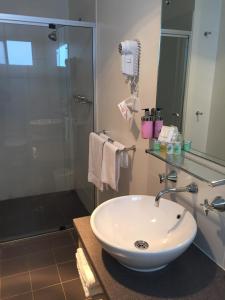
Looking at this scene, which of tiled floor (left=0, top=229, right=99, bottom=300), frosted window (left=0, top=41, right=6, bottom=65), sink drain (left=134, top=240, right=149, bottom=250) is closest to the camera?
sink drain (left=134, top=240, right=149, bottom=250)

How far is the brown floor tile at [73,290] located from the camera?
1.82m

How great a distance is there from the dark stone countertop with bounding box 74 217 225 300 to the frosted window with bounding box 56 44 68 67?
7.64 ft

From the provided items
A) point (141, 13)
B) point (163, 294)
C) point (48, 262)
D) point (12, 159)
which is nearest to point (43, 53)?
point (12, 159)

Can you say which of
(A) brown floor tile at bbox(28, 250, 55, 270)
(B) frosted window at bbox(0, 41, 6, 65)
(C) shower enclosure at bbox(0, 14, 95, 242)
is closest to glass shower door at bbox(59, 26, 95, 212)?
(C) shower enclosure at bbox(0, 14, 95, 242)

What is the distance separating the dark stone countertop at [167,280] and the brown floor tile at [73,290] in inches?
36.3

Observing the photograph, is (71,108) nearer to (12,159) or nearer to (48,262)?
(12,159)

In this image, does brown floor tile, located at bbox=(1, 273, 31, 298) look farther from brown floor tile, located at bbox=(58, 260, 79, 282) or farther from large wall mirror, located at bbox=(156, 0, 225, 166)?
large wall mirror, located at bbox=(156, 0, 225, 166)

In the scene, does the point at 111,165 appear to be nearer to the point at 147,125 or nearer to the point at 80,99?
the point at 147,125

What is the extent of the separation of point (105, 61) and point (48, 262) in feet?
5.76

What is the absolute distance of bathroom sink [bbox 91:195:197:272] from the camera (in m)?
1.01

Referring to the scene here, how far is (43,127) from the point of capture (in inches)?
120

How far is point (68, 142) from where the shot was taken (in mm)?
3154

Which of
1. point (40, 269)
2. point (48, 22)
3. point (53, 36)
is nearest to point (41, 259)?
point (40, 269)

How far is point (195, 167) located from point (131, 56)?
775mm
